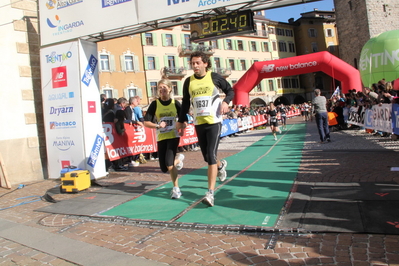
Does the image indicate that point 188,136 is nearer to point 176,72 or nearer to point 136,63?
point 136,63

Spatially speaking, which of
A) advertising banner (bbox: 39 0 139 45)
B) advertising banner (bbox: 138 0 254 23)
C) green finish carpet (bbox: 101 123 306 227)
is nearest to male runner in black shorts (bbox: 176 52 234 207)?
green finish carpet (bbox: 101 123 306 227)

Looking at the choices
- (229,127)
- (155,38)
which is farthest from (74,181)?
(155,38)

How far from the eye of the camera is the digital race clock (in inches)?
294

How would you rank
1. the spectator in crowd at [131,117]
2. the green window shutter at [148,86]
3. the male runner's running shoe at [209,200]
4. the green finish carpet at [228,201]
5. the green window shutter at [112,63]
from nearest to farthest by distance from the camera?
the green finish carpet at [228,201], the male runner's running shoe at [209,200], the spectator in crowd at [131,117], the green window shutter at [112,63], the green window shutter at [148,86]

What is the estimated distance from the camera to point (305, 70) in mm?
20281

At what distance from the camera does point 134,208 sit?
5020mm

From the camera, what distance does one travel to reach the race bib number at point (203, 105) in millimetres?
4648

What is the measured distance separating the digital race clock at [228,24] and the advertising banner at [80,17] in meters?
1.61

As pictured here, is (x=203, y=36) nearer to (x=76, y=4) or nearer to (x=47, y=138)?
(x=76, y=4)

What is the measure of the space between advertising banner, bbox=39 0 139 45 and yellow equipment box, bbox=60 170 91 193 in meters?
3.19

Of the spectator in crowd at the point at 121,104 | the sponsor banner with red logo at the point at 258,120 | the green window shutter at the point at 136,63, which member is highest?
the green window shutter at the point at 136,63

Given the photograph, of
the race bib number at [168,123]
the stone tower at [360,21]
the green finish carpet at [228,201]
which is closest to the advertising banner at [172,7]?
the race bib number at [168,123]

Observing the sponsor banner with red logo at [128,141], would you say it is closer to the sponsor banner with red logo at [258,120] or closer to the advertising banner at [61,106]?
the advertising banner at [61,106]

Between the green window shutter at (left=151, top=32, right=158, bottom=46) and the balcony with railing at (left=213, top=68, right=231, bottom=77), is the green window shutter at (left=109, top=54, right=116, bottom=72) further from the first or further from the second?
the balcony with railing at (left=213, top=68, right=231, bottom=77)
